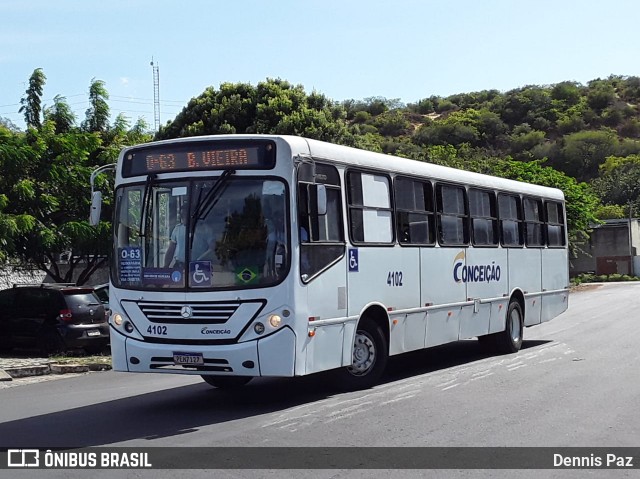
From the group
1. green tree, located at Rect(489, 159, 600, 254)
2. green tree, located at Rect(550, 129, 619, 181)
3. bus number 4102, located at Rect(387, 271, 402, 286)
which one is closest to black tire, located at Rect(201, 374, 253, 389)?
bus number 4102, located at Rect(387, 271, 402, 286)

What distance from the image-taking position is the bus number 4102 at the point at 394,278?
43.6 feet

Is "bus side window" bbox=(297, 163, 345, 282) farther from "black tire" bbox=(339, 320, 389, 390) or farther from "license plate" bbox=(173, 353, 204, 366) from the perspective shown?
"license plate" bbox=(173, 353, 204, 366)

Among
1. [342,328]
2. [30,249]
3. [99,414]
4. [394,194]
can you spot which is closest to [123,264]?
[99,414]

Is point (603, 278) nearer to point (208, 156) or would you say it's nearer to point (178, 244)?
point (208, 156)

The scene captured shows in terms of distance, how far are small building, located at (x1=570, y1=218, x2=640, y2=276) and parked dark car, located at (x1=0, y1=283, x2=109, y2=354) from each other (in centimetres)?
5715

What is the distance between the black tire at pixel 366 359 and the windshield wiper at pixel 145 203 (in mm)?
3175

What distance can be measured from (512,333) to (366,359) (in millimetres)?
6042

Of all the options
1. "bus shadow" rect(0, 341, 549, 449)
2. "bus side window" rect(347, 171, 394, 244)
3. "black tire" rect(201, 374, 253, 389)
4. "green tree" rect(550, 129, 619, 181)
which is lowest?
"bus shadow" rect(0, 341, 549, 449)

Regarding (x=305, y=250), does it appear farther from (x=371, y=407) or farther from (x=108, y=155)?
(x=108, y=155)

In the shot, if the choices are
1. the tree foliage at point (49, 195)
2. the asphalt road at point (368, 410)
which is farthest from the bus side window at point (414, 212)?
the tree foliage at point (49, 195)

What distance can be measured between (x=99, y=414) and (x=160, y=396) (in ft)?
5.79

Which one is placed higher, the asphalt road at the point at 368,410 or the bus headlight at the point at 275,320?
the bus headlight at the point at 275,320

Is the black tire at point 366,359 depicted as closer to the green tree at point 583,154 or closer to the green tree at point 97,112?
the green tree at point 97,112

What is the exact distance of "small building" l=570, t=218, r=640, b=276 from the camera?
7169 cm
